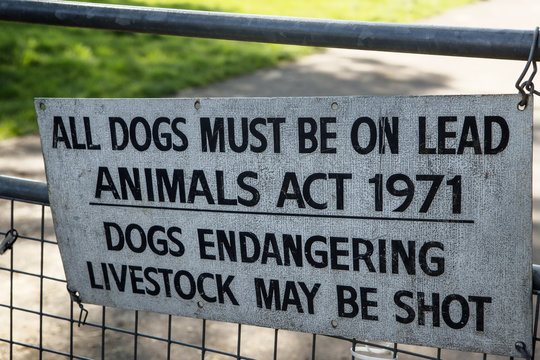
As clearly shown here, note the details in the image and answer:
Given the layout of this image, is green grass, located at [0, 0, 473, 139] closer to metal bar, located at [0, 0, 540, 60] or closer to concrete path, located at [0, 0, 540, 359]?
concrete path, located at [0, 0, 540, 359]

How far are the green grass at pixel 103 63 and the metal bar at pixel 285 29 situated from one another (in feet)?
16.1

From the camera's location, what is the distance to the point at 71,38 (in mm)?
9492

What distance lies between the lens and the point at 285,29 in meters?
1.69

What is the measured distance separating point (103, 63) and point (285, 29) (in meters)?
7.31

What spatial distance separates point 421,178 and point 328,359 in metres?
1.88

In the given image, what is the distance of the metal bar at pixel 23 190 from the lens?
6.67ft

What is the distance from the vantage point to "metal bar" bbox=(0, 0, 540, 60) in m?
1.55

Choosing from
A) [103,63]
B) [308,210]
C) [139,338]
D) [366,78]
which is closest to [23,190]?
[308,210]

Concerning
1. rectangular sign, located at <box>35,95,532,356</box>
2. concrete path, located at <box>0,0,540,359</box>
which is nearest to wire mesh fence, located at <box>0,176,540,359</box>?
rectangular sign, located at <box>35,95,532,356</box>

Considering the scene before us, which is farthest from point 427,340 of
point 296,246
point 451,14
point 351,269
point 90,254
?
point 451,14

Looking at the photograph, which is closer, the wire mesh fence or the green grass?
the wire mesh fence

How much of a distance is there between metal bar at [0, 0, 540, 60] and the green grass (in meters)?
4.89

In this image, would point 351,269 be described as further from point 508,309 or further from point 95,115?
point 95,115

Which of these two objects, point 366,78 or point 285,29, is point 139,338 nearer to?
point 285,29
